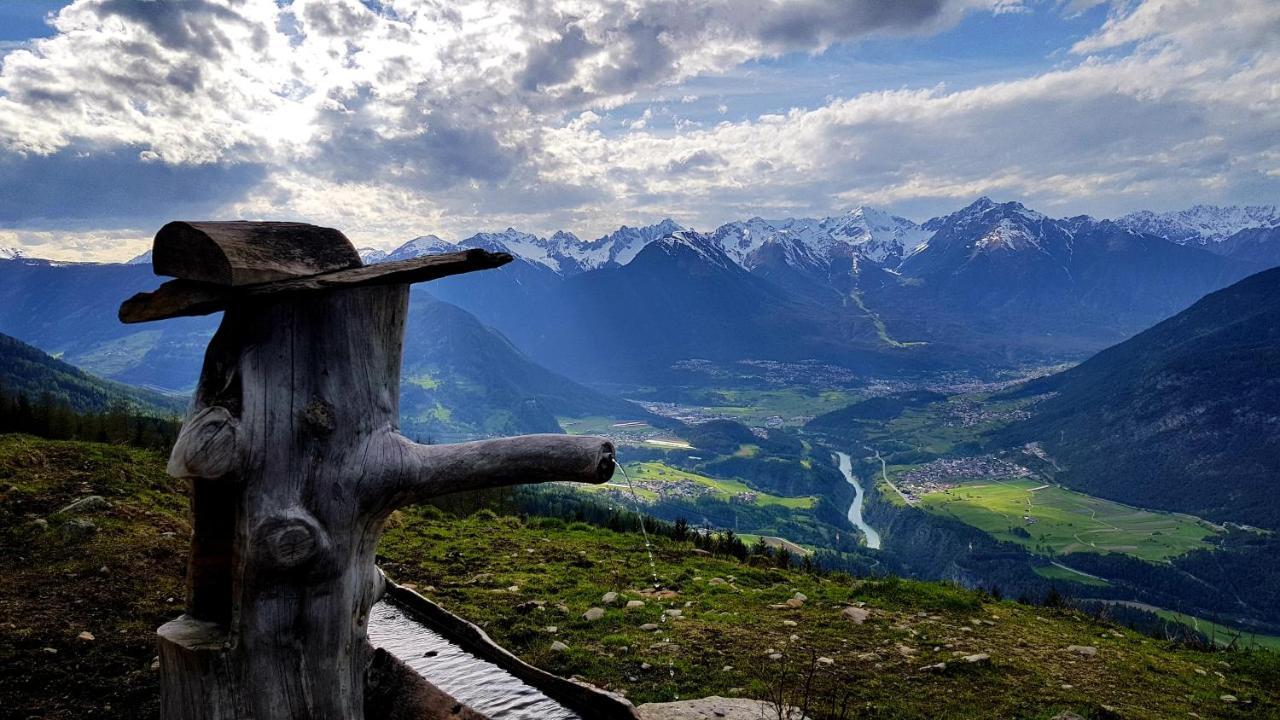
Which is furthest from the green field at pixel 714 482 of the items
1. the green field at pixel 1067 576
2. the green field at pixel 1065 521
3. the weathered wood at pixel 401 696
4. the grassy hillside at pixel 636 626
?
the weathered wood at pixel 401 696

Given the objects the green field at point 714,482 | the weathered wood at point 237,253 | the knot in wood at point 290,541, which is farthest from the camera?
the green field at point 714,482

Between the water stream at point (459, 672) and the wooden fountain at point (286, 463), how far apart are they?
103cm

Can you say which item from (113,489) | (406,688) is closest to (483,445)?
(406,688)

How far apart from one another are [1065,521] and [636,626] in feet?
496

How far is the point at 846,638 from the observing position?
28.4ft

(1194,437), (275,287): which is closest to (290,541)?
(275,287)

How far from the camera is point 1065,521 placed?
131250 mm

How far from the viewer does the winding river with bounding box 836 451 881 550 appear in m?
129

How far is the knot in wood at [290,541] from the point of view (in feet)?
9.93

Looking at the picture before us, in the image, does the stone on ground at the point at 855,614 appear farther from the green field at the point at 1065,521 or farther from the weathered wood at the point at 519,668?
the green field at the point at 1065,521

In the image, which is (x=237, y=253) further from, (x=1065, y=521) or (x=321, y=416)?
(x=1065, y=521)

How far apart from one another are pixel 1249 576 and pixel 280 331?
143129mm

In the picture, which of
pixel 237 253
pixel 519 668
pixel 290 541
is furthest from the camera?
pixel 519 668

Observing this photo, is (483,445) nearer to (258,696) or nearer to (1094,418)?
(258,696)
